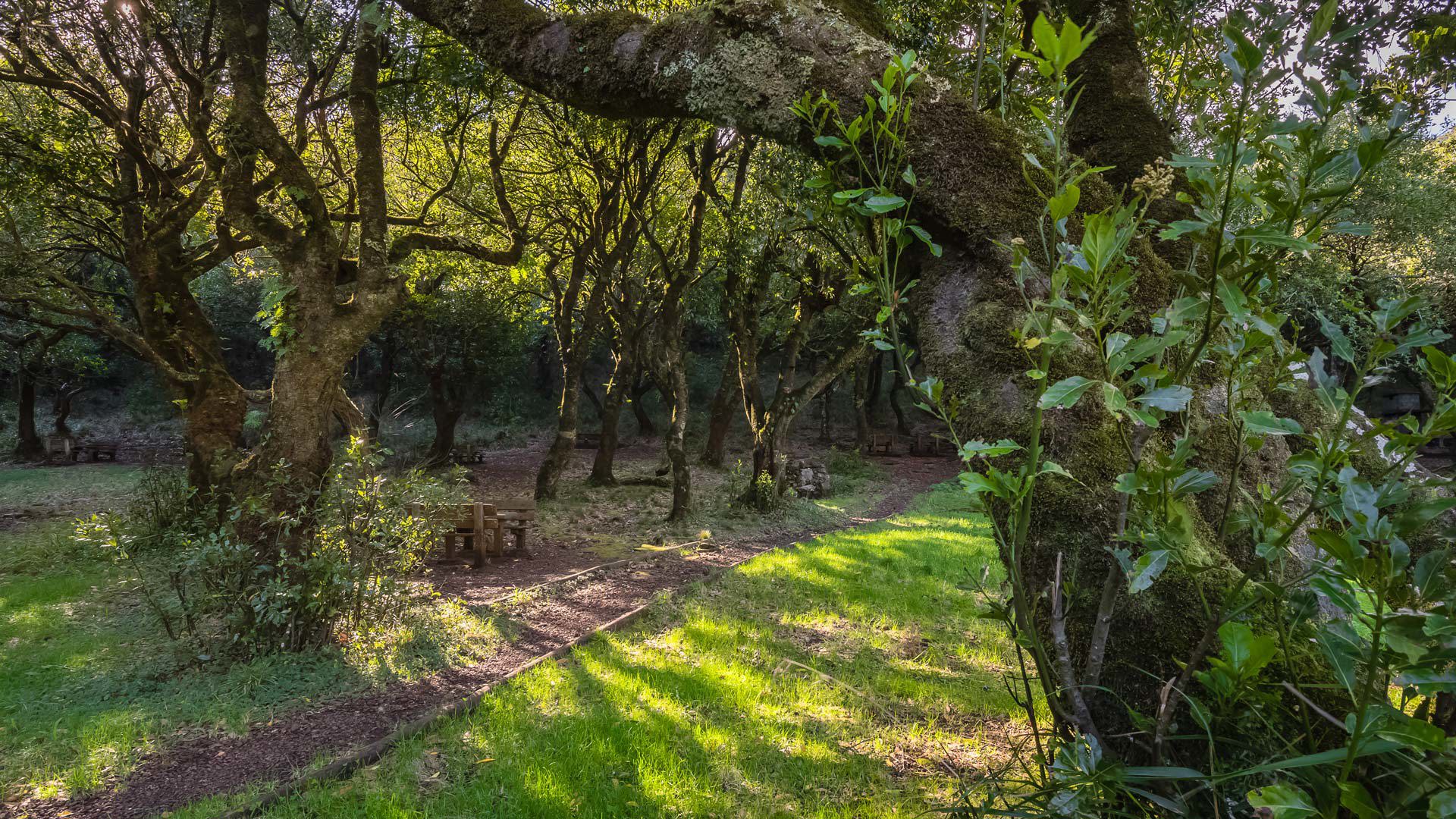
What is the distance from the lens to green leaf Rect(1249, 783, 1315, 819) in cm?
90

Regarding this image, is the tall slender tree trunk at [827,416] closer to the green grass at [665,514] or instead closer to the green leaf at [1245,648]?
the green grass at [665,514]

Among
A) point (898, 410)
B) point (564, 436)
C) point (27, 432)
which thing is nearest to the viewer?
point (564, 436)

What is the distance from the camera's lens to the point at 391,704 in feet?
13.7

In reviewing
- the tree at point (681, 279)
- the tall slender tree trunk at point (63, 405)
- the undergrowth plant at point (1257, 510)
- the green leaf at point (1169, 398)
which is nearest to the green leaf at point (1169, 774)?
the undergrowth plant at point (1257, 510)

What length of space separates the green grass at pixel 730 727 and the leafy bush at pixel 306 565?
5.37 feet

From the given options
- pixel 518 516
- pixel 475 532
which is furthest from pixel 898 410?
pixel 475 532

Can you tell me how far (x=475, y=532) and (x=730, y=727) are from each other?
600 centimetres

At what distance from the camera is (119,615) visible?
6.20 m

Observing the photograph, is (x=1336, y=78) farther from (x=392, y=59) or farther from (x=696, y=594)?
(x=392, y=59)

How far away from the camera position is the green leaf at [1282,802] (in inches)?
35.5

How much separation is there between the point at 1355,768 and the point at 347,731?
4392 millimetres

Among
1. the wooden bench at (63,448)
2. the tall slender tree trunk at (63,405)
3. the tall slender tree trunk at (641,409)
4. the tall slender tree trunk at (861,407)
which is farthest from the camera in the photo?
the tall slender tree trunk at (641,409)

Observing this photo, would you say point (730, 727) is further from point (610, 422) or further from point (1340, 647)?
point (610, 422)

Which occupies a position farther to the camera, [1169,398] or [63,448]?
[63,448]
